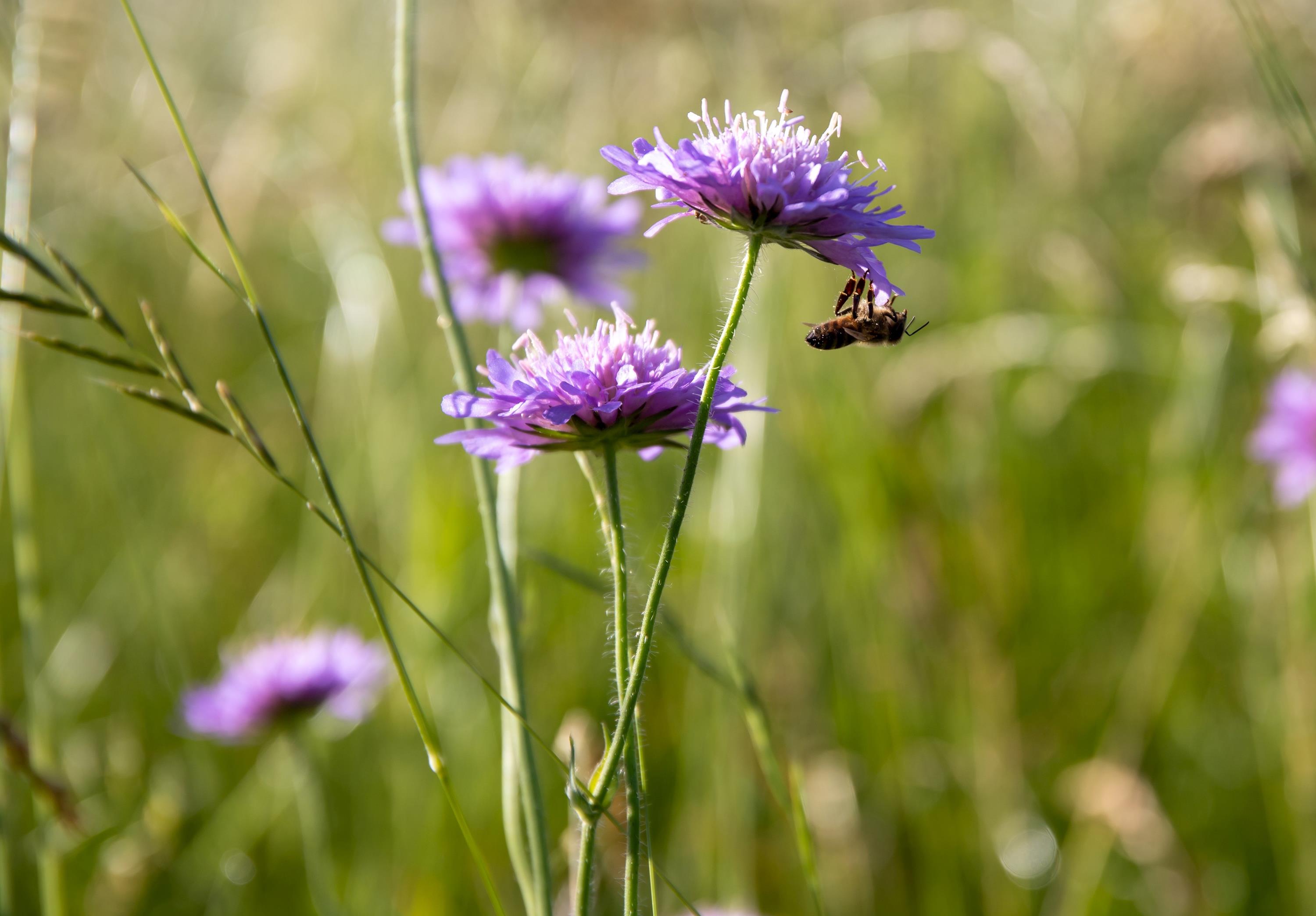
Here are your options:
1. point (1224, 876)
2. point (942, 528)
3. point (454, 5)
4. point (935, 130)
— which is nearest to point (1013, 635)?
point (942, 528)

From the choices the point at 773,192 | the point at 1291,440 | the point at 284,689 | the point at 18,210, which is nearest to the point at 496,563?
the point at 773,192

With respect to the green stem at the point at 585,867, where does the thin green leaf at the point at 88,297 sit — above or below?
above

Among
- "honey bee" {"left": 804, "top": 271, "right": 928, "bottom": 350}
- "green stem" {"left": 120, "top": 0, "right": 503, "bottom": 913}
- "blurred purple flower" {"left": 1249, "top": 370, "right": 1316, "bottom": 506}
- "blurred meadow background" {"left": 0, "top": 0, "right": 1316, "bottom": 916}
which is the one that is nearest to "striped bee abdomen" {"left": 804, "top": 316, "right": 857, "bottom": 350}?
"honey bee" {"left": 804, "top": 271, "right": 928, "bottom": 350}

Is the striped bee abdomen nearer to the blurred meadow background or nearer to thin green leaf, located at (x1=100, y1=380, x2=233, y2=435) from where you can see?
the blurred meadow background

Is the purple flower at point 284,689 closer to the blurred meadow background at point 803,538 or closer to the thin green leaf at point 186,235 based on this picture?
the blurred meadow background at point 803,538

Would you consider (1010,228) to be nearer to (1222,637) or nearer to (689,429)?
(1222,637)

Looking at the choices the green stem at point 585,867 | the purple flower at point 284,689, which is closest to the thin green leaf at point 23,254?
Answer: the green stem at point 585,867

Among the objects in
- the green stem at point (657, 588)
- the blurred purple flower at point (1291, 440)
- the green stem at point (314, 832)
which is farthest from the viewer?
the blurred purple flower at point (1291, 440)
